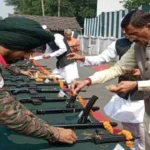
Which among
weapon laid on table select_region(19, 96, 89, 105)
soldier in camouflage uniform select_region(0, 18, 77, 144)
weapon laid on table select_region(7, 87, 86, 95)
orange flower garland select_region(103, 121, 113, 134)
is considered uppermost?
soldier in camouflage uniform select_region(0, 18, 77, 144)

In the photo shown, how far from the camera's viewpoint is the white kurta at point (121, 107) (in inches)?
145

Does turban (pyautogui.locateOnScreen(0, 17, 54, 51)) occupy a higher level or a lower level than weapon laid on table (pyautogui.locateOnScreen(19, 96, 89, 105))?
higher

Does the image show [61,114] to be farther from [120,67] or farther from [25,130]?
[25,130]

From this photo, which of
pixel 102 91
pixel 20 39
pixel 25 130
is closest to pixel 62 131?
pixel 25 130

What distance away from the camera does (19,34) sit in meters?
1.85

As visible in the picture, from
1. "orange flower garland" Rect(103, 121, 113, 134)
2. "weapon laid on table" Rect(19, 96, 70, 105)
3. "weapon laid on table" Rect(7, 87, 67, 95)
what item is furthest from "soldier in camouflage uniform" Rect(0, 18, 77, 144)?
"weapon laid on table" Rect(7, 87, 67, 95)

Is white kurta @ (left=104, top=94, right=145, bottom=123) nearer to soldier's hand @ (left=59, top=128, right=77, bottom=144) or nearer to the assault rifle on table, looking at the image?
the assault rifle on table

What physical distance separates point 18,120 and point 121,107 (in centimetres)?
208

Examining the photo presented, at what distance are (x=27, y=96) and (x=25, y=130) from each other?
168 cm

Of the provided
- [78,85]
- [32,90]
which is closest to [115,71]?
[78,85]

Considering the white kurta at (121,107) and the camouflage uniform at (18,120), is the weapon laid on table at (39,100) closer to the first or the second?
the white kurta at (121,107)

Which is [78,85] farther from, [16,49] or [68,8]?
[68,8]

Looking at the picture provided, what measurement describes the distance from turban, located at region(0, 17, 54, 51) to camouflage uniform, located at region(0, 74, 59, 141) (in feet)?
0.80

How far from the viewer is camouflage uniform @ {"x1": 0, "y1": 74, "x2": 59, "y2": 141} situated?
1838 millimetres
